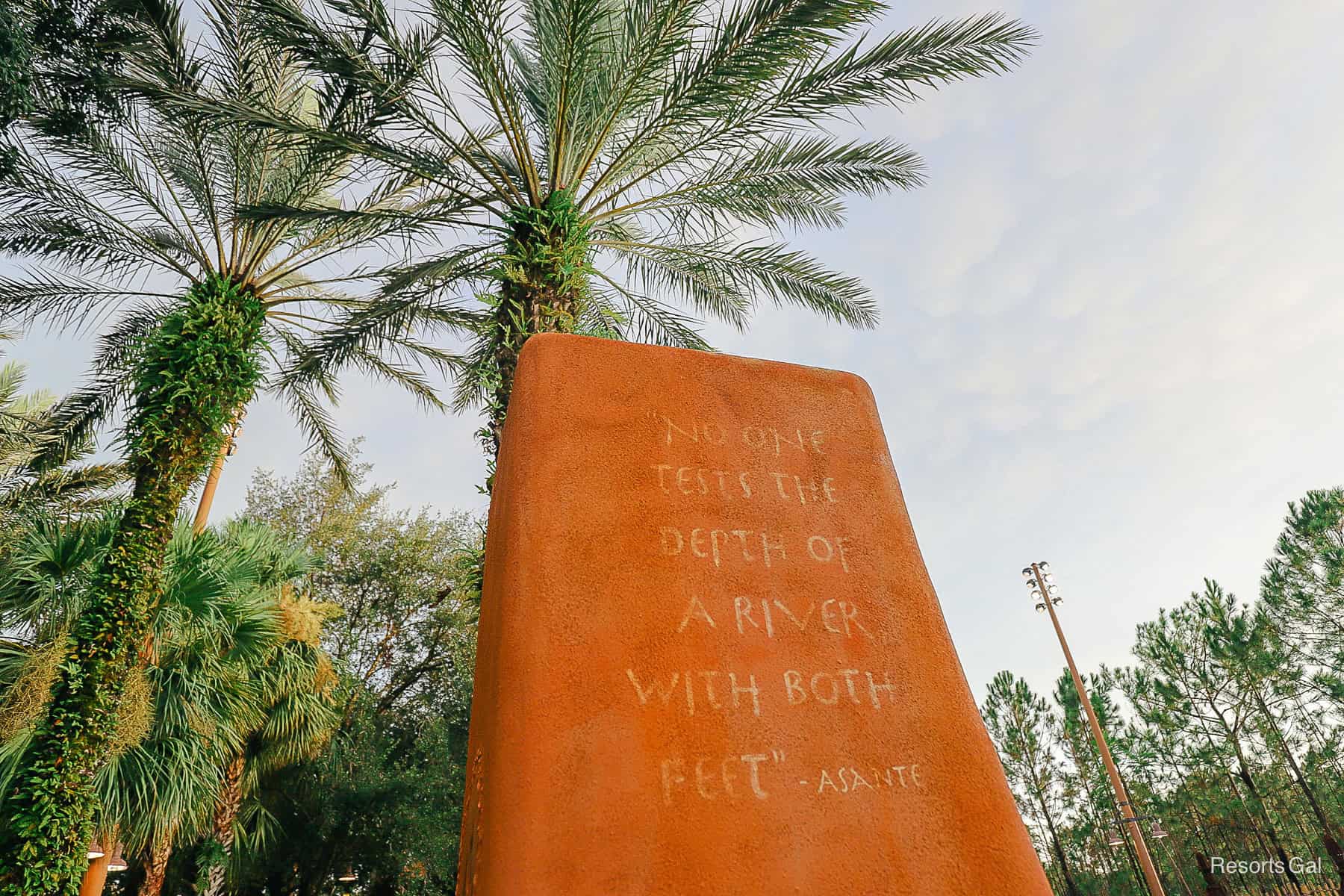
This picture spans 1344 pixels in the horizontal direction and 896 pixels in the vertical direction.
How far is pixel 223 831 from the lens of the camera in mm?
9750

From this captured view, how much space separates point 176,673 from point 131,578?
141 centimetres

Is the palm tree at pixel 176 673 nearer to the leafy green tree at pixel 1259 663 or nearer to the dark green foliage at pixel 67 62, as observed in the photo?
the dark green foliage at pixel 67 62

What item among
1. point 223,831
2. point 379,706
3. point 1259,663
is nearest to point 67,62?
point 223,831

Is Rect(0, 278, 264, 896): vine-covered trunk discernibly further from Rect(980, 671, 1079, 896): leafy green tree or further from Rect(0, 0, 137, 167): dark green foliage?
Rect(980, 671, 1079, 896): leafy green tree

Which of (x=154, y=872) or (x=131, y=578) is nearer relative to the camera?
(x=131, y=578)

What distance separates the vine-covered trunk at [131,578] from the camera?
5.78 meters

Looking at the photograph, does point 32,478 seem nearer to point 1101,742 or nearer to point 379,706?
point 379,706

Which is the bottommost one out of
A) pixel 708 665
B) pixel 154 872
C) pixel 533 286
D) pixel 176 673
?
pixel 708 665

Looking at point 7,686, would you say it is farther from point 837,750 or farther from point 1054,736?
point 1054,736

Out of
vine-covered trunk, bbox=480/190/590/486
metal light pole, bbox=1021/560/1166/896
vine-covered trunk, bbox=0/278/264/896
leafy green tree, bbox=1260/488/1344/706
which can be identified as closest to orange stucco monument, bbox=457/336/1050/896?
vine-covered trunk, bbox=480/190/590/486

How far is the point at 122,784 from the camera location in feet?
22.5

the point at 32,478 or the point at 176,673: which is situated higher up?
Answer: the point at 32,478

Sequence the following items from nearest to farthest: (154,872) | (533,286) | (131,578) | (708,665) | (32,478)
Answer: (708,665)
(533,286)
(131,578)
(154,872)
(32,478)

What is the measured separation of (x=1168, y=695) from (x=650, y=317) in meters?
24.4
